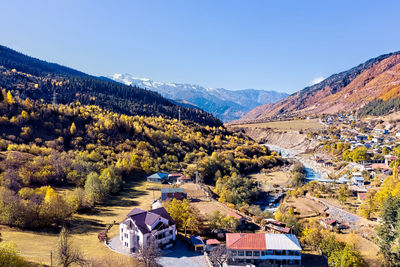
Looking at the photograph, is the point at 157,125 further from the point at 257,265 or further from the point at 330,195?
the point at 257,265

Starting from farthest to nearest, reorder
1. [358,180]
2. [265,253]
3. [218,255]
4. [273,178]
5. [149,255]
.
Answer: [273,178]
[358,180]
[265,253]
[218,255]
[149,255]

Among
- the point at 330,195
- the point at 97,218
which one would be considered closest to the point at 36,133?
the point at 97,218

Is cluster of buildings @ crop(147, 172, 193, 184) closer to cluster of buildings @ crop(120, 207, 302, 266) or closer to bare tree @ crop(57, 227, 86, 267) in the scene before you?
cluster of buildings @ crop(120, 207, 302, 266)

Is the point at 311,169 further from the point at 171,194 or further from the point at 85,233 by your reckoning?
the point at 85,233

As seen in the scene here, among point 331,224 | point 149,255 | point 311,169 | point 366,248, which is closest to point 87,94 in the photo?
point 311,169

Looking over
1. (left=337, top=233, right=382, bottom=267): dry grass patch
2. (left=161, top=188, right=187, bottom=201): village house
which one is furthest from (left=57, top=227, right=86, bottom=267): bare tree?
(left=337, top=233, right=382, bottom=267): dry grass patch

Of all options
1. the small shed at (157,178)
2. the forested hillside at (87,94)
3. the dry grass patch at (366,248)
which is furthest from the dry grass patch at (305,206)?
the forested hillside at (87,94)
